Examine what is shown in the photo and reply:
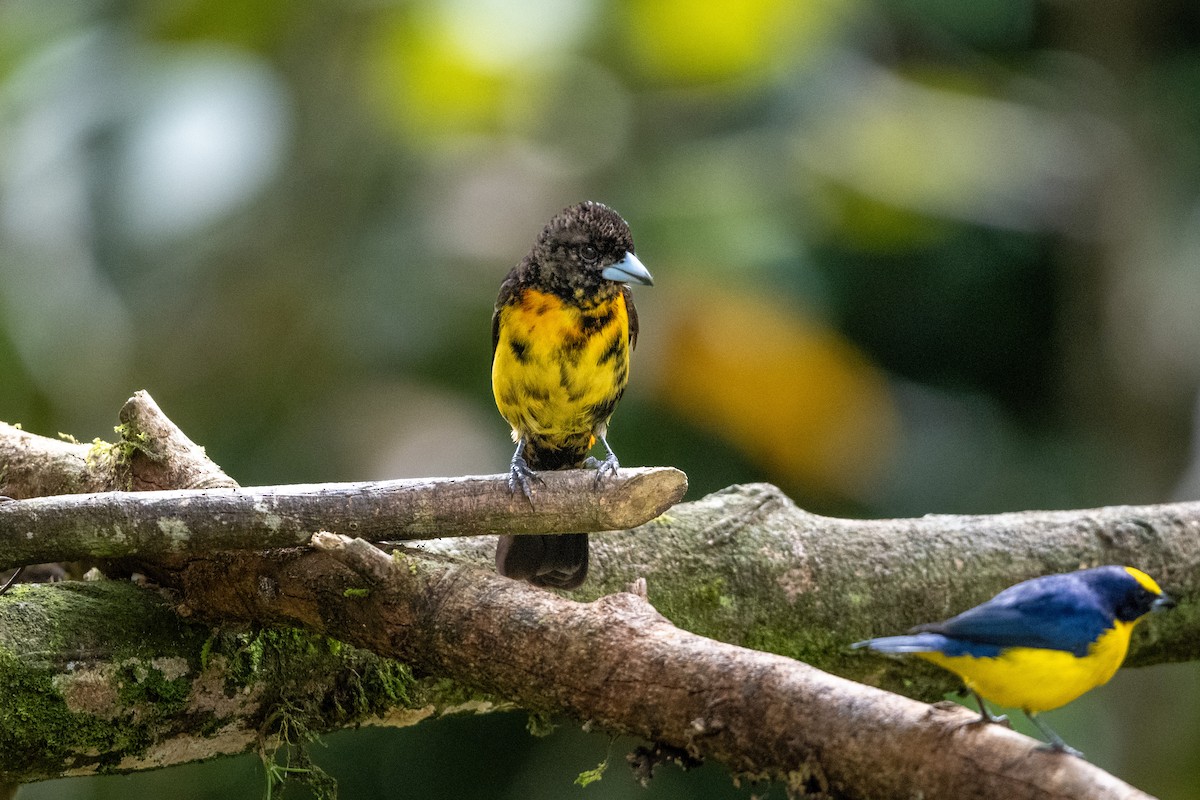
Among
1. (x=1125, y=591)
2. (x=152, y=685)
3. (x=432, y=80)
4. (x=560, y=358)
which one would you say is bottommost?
(x=152, y=685)

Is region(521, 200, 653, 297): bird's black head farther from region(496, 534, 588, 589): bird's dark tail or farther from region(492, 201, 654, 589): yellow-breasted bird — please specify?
region(496, 534, 588, 589): bird's dark tail

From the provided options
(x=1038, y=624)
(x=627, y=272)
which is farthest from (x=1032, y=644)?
(x=627, y=272)

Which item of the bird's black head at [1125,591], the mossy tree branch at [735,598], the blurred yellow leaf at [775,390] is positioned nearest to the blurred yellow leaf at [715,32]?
the blurred yellow leaf at [775,390]

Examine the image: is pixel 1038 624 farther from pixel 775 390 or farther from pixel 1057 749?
pixel 775 390

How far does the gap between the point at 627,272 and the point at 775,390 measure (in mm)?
2545

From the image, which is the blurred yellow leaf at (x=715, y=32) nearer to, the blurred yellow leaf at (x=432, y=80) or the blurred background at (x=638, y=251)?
the blurred background at (x=638, y=251)

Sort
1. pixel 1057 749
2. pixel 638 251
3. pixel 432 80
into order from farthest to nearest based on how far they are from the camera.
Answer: pixel 638 251 < pixel 432 80 < pixel 1057 749

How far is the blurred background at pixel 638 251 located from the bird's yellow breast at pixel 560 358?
6.69 feet

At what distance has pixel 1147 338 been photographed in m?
5.64

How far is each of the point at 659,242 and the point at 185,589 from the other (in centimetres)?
352

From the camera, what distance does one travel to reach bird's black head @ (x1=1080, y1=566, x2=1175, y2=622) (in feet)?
7.00

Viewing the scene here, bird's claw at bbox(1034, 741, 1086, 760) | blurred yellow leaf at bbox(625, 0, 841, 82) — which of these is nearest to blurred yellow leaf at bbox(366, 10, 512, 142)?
blurred yellow leaf at bbox(625, 0, 841, 82)

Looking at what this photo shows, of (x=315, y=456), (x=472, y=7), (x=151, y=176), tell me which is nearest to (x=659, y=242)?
(x=472, y=7)

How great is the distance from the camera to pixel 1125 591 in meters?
2.15
